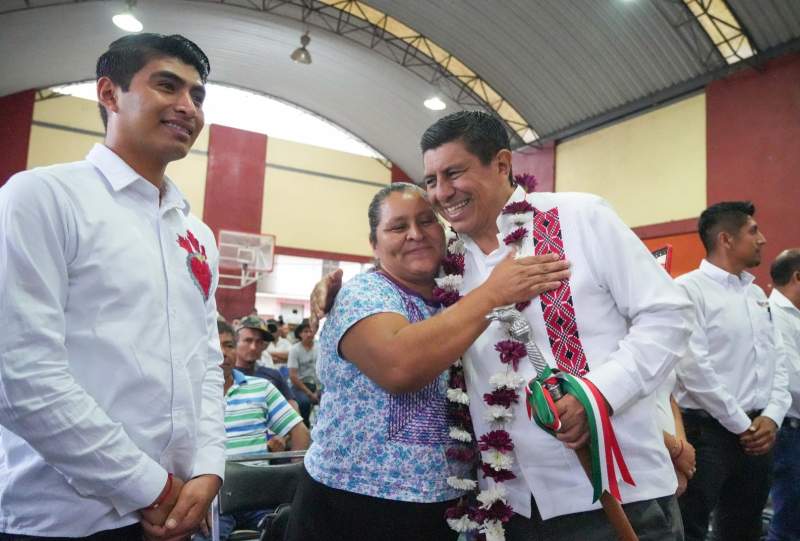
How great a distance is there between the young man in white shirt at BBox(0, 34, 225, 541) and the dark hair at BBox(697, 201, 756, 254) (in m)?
3.24

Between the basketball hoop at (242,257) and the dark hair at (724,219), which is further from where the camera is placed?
the basketball hoop at (242,257)

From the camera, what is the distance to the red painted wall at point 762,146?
847 centimetres

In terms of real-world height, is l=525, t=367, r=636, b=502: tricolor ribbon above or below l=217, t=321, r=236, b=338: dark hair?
below

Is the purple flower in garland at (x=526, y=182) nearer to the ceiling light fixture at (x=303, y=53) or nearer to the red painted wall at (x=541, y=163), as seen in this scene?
the red painted wall at (x=541, y=163)

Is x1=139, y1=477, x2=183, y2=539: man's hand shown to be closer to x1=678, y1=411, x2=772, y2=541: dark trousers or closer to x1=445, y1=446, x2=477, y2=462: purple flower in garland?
x1=445, y1=446, x2=477, y2=462: purple flower in garland

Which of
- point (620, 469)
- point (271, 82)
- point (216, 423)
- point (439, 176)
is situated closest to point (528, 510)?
point (620, 469)

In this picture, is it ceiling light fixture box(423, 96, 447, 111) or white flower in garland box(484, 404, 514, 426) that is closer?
white flower in garland box(484, 404, 514, 426)

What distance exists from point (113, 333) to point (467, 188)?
1.13 meters

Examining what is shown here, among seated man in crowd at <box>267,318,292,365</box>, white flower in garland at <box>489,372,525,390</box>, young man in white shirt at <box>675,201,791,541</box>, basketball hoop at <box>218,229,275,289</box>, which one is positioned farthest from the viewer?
basketball hoop at <box>218,229,275,289</box>

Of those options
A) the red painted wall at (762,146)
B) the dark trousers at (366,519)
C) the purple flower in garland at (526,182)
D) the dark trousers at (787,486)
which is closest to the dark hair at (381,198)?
the purple flower in garland at (526,182)

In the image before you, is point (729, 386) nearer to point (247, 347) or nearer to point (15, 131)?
point (247, 347)

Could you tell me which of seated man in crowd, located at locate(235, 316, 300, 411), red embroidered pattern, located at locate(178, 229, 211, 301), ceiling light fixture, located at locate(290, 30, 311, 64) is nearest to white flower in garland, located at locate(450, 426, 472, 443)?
red embroidered pattern, located at locate(178, 229, 211, 301)

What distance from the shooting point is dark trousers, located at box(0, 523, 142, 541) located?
1.31 m

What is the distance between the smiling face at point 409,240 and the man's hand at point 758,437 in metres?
2.31
